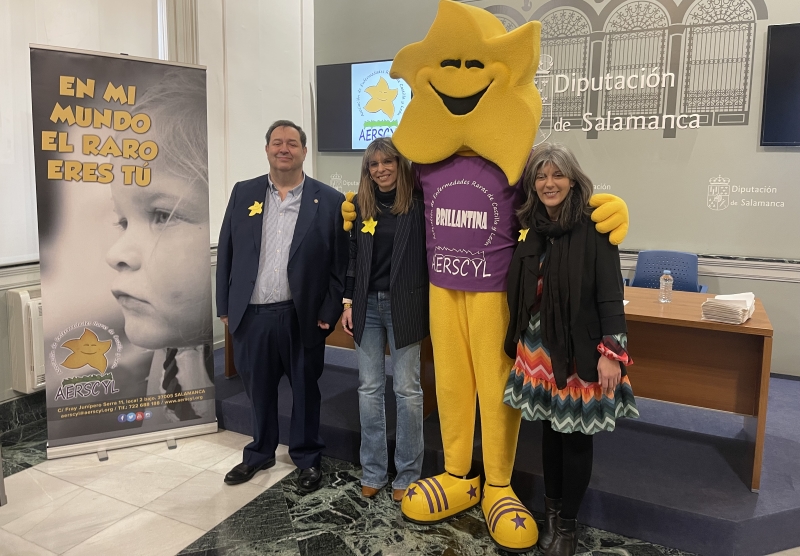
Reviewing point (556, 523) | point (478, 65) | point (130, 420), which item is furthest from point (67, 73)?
point (556, 523)

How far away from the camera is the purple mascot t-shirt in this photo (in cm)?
205

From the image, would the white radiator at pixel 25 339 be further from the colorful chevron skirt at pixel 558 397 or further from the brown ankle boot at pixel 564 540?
the brown ankle boot at pixel 564 540

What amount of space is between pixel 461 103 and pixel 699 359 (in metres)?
1.49

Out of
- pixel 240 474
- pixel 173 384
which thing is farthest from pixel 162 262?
pixel 240 474

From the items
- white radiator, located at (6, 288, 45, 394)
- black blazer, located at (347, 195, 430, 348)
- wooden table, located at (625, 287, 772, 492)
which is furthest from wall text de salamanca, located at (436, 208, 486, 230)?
white radiator, located at (6, 288, 45, 394)

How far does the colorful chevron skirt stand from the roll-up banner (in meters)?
1.74

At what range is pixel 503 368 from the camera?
6.87 feet

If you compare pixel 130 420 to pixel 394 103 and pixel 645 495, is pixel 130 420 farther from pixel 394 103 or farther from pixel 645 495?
pixel 394 103

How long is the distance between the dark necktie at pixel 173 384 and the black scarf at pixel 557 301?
194cm

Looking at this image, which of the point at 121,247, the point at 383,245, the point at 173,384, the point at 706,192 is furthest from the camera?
the point at 706,192

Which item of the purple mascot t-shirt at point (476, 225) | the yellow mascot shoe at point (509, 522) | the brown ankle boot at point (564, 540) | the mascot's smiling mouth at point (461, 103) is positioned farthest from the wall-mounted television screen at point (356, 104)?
the brown ankle boot at point (564, 540)

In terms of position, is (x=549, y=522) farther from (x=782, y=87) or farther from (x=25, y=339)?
(x=782, y=87)

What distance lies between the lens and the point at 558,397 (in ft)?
6.24

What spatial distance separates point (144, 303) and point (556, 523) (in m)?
2.13
